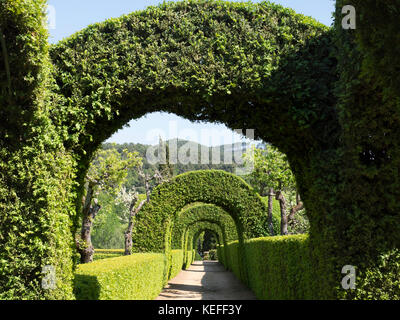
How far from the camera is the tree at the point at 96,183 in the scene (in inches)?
453

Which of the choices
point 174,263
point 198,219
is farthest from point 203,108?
point 198,219

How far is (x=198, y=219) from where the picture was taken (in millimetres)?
23234

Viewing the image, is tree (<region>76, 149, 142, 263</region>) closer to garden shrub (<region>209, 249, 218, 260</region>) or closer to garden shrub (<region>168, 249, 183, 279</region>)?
garden shrub (<region>168, 249, 183, 279</region>)

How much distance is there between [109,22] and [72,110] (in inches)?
62.6

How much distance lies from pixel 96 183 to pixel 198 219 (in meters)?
12.4

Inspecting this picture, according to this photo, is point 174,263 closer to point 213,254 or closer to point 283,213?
point 283,213

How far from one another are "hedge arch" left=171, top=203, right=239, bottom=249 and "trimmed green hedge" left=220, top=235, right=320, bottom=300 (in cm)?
1188

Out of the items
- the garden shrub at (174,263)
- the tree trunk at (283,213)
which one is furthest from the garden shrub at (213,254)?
the tree trunk at (283,213)

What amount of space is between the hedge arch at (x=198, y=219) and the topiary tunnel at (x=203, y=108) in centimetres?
1724

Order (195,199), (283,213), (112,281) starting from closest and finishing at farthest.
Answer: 1. (112,281)
2. (283,213)
3. (195,199)

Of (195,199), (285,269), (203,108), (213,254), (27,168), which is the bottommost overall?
(213,254)

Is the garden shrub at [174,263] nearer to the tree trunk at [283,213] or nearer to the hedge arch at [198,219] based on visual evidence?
the hedge arch at [198,219]
